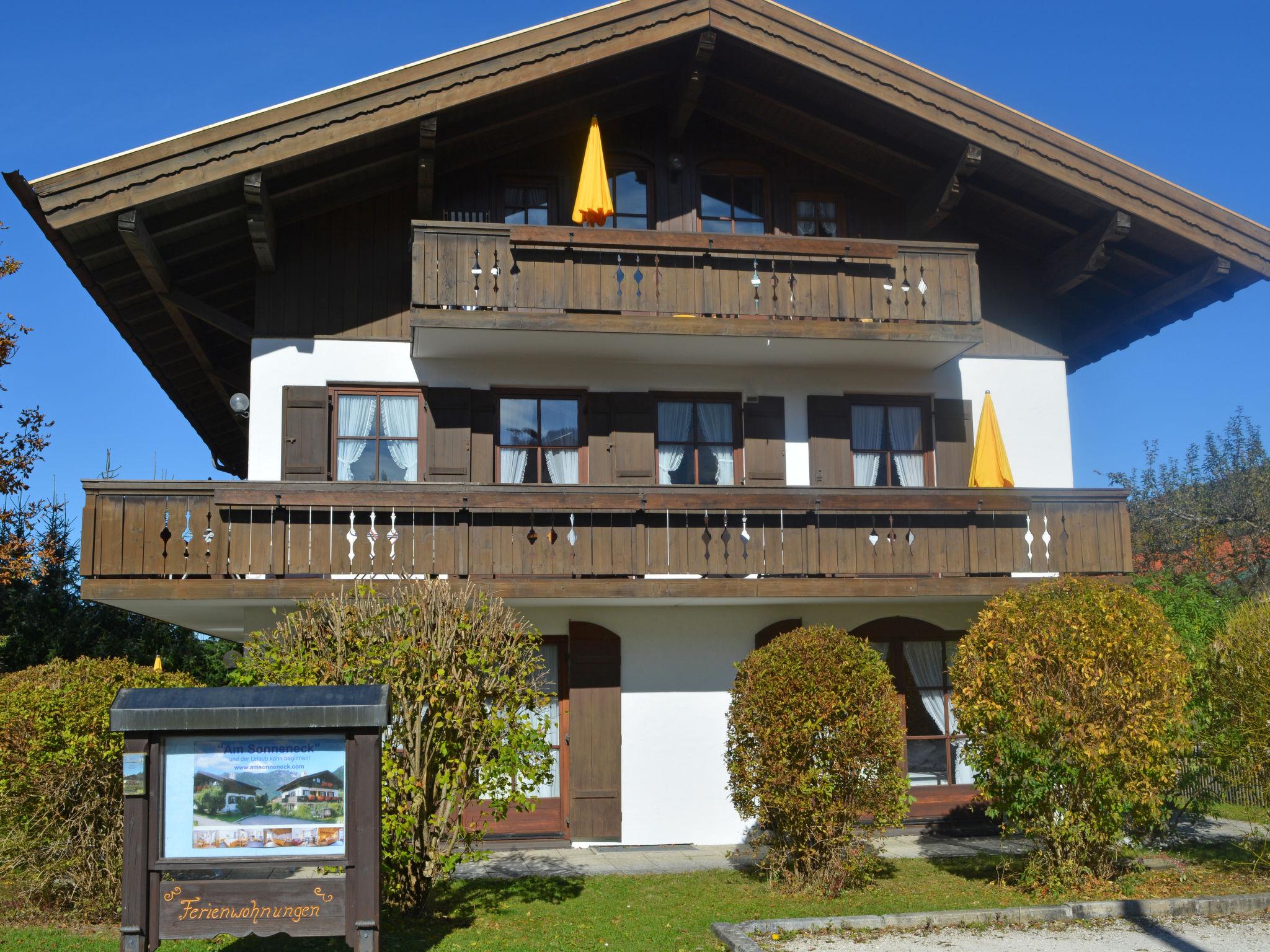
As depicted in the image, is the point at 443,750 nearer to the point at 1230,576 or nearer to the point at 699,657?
the point at 699,657

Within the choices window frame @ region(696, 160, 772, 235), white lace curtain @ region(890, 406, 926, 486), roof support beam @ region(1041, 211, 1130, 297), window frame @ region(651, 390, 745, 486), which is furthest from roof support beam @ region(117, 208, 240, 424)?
roof support beam @ region(1041, 211, 1130, 297)

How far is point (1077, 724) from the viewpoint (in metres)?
10.7

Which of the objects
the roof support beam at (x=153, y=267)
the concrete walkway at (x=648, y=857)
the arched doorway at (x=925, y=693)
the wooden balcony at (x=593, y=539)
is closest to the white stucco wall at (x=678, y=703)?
the concrete walkway at (x=648, y=857)

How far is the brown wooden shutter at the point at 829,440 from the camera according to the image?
52.2 feet

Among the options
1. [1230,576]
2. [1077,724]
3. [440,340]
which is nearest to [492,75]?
Answer: [440,340]

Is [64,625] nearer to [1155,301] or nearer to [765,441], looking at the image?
[765,441]

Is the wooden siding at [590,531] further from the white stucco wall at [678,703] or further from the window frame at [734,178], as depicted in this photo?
the window frame at [734,178]

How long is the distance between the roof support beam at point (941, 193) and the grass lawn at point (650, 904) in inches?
322

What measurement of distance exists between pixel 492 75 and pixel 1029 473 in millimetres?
8606

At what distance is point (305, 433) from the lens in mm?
14734

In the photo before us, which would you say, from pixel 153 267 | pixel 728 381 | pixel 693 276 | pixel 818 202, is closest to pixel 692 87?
pixel 693 276

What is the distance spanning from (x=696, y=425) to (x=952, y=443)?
11.3ft

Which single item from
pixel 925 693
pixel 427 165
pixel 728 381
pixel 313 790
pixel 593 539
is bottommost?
pixel 313 790

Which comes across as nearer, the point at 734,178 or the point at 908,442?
the point at 908,442
